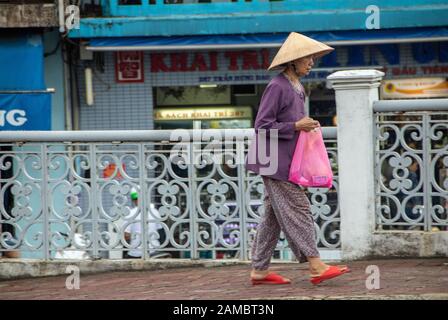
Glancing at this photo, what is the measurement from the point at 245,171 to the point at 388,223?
125 cm

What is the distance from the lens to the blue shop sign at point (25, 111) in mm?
15125

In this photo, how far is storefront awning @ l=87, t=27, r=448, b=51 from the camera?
15180 millimetres

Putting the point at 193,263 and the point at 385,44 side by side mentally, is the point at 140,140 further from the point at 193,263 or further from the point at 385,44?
the point at 385,44

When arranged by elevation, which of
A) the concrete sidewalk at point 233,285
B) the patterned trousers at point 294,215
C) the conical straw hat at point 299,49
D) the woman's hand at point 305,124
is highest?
the conical straw hat at point 299,49

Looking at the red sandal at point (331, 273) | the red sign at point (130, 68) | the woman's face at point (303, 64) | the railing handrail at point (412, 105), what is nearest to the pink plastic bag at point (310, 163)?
the woman's face at point (303, 64)

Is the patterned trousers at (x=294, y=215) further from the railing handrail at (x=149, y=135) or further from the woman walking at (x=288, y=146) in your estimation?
the railing handrail at (x=149, y=135)

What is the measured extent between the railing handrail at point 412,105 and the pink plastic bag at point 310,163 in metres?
1.39

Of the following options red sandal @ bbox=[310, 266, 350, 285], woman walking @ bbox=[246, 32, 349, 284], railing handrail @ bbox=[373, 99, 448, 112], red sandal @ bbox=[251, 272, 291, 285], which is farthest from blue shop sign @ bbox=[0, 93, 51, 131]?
red sandal @ bbox=[310, 266, 350, 285]

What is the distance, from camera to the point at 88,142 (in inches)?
351

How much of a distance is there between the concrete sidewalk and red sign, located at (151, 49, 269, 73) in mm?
7569

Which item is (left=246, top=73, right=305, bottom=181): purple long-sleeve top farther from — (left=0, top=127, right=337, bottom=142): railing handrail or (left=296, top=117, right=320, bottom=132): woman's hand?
(left=0, top=127, right=337, bottom=142): railing handrail
